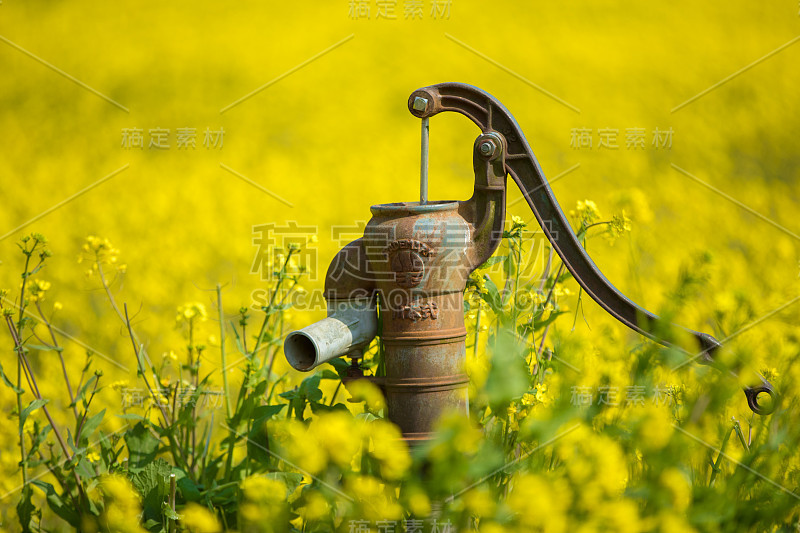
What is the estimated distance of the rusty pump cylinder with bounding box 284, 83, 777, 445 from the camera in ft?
7.59

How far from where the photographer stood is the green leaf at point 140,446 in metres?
2.77

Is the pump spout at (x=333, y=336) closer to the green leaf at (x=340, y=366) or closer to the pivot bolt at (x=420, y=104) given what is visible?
the green leaf at (x=340, y=366)

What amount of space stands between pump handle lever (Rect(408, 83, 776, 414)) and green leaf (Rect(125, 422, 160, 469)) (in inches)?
57.3

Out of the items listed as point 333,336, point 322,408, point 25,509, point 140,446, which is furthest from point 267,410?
point 25,509

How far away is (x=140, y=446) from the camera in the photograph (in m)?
2.79

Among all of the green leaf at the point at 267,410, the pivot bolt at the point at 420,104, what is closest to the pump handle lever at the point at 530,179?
the pivot bolt at the point at 420,104

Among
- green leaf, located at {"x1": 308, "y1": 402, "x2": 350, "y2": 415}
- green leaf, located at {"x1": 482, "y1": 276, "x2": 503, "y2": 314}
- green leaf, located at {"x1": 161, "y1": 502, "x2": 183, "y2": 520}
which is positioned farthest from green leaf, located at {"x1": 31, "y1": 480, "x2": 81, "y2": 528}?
green leaf, located at {"x1": 482, "y1": 276, "x2": 503, "y2": 314}

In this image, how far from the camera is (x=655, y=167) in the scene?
6.47 metres

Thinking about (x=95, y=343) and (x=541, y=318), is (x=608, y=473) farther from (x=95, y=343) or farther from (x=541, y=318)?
(x=95, y=343)

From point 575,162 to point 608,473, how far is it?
508 cm

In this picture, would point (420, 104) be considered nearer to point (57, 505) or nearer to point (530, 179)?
point (530, 179)

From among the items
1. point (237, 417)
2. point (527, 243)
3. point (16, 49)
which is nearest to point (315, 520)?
point (237, 417)

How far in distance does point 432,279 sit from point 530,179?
17.4 inches

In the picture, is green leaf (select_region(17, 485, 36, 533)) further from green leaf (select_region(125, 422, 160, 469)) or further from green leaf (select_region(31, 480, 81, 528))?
green leaf (select_region(125, 422, 160, 469))
